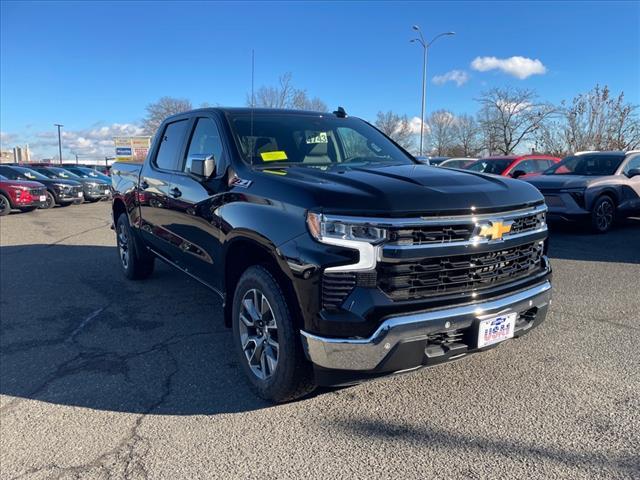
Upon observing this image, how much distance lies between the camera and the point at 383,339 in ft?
8.16

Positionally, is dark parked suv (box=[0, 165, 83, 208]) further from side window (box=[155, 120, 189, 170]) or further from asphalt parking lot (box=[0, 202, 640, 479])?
asphalt parking lot (box=[0, 202, 640, 479])

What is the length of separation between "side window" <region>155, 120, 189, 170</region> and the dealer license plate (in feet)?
10.4

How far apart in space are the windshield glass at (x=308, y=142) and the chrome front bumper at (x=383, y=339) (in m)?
1.57

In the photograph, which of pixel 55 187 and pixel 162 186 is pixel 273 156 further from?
pixel 55 187

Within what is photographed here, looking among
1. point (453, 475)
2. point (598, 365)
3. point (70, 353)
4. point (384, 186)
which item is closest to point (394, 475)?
point (453, 475)

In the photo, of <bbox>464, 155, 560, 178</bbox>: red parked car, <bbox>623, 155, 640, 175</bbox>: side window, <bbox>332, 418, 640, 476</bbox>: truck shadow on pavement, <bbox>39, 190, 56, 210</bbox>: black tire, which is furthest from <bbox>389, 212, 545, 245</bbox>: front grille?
<bbox>39, 190, 56, 210</bbox>: black tire

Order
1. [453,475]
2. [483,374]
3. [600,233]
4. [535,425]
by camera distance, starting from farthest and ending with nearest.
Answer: [600,233] < [483,374] < [535,425] < [453,475]

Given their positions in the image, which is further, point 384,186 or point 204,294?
point 204,294

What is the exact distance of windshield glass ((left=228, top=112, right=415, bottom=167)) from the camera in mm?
3752

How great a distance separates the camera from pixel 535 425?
2805 mm

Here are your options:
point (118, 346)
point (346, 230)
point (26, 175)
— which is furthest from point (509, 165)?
point (26, 175)

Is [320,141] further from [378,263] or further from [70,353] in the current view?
[70,353]

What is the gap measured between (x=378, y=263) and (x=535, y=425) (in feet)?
4.45

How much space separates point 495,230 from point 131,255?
4.76m
